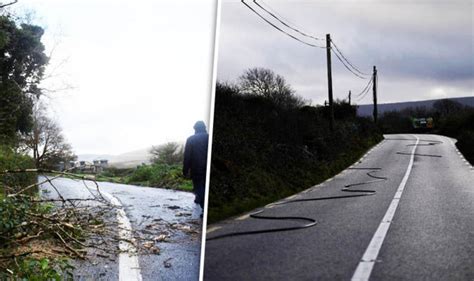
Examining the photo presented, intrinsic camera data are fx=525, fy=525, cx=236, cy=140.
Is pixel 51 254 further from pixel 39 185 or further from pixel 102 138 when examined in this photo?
pixel 102 138

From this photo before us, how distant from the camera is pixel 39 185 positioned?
3.52m

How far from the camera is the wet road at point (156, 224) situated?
344 centimetres

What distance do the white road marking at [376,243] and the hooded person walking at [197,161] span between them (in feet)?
4.10

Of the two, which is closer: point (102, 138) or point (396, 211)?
point (396, 211)

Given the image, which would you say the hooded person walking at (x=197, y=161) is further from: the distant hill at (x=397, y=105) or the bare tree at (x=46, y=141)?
the distant hill at (x=397, y=105)

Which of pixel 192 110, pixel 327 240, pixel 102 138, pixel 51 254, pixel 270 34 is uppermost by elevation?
pixel 270 34

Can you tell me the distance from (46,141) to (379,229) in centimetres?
232

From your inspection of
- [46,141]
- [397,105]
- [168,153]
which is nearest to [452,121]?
[397,105]

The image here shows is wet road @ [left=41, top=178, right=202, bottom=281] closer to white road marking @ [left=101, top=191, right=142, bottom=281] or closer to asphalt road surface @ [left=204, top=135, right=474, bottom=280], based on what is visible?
white road marking @ [left=101, top=191, right=142, bottom=281]

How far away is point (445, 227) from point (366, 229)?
342 mm

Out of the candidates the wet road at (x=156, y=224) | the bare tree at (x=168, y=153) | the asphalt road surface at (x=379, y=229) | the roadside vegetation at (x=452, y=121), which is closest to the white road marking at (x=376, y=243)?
the asphalt road surface at (x=379, y=229)

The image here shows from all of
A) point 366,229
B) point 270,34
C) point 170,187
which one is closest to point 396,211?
point 366,229

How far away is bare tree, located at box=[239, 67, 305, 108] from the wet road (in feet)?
3.24

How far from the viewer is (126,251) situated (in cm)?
351
